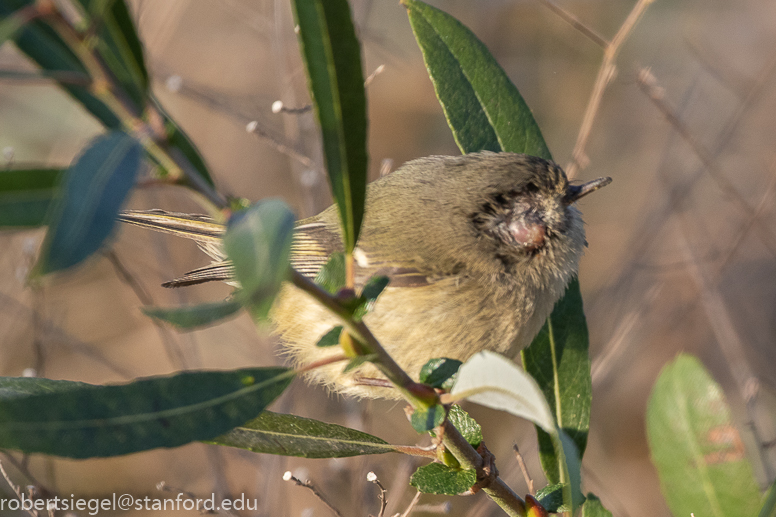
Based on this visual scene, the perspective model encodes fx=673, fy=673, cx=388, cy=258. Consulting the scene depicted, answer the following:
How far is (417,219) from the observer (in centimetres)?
255

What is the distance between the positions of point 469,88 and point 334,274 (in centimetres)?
115

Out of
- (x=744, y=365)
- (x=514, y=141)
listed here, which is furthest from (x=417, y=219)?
(x=744, y=365)

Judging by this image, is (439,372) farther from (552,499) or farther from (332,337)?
(552,499)

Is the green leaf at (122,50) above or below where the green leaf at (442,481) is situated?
above

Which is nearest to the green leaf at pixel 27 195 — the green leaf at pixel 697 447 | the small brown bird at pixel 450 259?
the green leaf at pixel 697 447

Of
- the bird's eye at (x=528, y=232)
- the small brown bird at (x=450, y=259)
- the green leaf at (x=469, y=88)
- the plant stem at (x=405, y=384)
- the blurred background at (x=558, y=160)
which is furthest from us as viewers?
the blurred background at (x=558, y=160)

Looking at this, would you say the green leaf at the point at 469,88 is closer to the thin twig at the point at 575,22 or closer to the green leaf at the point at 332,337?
the thin twig at the point at 575,22

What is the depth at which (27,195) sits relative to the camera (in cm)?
74

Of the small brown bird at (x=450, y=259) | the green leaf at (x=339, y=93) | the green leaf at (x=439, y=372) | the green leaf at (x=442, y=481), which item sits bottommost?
the green leaf at (x=442, y=481)

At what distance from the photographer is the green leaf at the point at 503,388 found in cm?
92

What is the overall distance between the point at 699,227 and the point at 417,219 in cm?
310

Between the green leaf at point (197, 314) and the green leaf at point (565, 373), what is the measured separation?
1.25 meters

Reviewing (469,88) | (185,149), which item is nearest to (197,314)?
(185,149)

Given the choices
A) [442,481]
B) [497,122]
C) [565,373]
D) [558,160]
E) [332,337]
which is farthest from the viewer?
[558,160]
